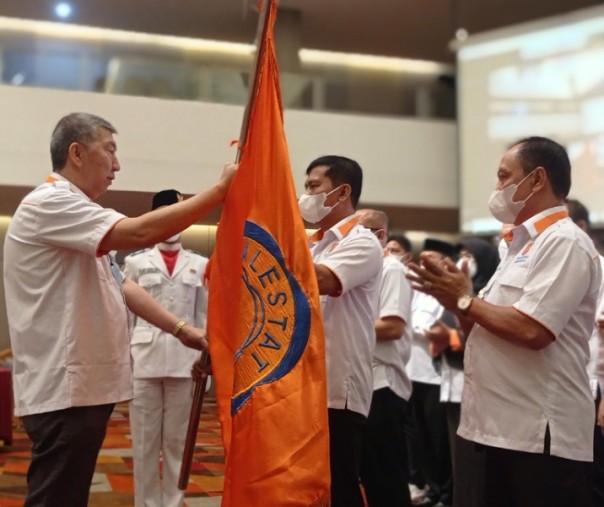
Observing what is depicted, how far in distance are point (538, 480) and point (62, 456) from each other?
1.28 m

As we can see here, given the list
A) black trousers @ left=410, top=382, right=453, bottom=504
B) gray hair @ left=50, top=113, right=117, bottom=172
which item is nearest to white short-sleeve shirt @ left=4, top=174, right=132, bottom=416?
gray hair @ left=50, top=113, right=117, bottom=172

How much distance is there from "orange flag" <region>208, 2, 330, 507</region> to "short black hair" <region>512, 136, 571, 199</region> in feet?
2.21

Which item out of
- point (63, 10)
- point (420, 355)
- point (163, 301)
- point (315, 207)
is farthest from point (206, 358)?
point (63, 10)

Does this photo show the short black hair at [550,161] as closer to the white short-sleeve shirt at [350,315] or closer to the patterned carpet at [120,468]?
the white short-sleeve shirt at [350,315]

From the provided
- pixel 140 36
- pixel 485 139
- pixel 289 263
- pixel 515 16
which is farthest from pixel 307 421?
pixel 515 16

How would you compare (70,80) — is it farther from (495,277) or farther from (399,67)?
(399,67)

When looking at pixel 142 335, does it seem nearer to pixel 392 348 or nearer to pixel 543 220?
pixel 392 348

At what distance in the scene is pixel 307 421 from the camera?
2.33 m

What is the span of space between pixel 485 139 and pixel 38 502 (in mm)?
7520

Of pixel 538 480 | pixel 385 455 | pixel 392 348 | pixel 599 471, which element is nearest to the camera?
pixel 538 480

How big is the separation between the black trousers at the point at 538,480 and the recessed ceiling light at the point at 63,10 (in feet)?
15.5

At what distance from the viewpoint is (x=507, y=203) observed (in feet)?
7.88

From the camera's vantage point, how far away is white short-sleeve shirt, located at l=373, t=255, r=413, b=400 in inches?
146

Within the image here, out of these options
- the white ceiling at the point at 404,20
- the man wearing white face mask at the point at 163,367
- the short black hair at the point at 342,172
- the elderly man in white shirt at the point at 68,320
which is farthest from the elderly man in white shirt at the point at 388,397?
the white ceiling at the point at 404,20
